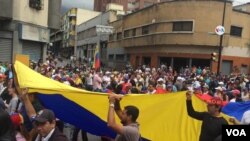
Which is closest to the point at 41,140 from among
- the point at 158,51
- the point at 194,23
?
the point at 194,23

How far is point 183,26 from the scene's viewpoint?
42.5 meters

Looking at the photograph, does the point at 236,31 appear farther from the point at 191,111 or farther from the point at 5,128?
the point at 5,128

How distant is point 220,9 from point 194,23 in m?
2.77

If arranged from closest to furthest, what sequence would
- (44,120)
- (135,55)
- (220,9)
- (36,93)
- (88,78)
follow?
1. (44,120)
2. (36,93)
3. (88,78)
4. (220,9)
5. (135,55)

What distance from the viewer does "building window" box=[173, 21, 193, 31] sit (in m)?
42.0

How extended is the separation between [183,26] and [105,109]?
3608cm

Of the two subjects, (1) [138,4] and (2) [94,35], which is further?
(1) [138,4]

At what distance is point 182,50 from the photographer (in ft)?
140

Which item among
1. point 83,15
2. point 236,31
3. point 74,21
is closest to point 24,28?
point 236,31

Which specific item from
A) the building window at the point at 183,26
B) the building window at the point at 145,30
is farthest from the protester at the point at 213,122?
the building window at the point at 145,30

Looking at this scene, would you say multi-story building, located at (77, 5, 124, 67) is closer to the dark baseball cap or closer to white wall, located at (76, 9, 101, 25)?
white wall, located at (76, 9, 101, 25)

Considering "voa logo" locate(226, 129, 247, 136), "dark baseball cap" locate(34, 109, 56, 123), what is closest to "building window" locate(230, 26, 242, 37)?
"voa logo" locate(226, 129, 247, 136)

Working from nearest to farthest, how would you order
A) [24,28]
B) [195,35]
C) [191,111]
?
[191,111] < [24,28] < [195,35]

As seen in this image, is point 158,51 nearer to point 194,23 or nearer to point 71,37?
point 194,23
